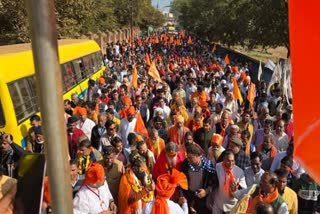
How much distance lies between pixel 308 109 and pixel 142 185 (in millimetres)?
3142

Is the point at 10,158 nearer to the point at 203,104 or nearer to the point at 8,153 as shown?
the point at 8,153

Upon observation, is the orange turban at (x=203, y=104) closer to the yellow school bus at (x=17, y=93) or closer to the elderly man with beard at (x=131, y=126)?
the elderly man with beard at (x=131, y=126)

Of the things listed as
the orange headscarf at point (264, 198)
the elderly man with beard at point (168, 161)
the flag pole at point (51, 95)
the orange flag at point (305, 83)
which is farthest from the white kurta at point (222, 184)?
the flag pole at point (51, 95)

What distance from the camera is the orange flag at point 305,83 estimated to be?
162 cm

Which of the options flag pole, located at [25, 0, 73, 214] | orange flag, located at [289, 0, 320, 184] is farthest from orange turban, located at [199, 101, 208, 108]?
flag pole, located at [25, 0, 73, 214]

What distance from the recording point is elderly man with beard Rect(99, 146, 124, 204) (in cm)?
509

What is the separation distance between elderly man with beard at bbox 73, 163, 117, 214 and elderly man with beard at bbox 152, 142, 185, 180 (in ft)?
3.50

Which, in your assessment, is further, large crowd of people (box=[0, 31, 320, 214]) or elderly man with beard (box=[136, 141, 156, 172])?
elderly man with beard (box=[136, 141, 156, 172])

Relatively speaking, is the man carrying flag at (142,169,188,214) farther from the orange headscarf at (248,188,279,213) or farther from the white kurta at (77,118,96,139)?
the white kurta at (77,118,96,139)

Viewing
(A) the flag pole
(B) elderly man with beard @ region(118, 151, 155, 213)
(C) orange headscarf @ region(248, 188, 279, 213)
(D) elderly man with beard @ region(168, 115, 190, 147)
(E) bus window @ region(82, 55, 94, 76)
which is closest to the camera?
(A) the flag pole

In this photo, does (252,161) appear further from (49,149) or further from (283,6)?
(283,6)

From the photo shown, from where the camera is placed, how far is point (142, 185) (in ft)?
15.2

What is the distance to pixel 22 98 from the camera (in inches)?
309

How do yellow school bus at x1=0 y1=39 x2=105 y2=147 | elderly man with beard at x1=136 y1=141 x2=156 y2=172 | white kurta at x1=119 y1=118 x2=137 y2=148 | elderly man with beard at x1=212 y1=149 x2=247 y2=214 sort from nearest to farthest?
1. elderly man with beard at x1=212 y1=149 x2=247 y2=214
2. elderly man with beard at x1=136 y1=141 x2=156 y2=172
3. yellow school bus at x1=0 y1=39 x2=105 y2=147
4. white kurta at x1=119 y1=118 x2=137 y2=148
